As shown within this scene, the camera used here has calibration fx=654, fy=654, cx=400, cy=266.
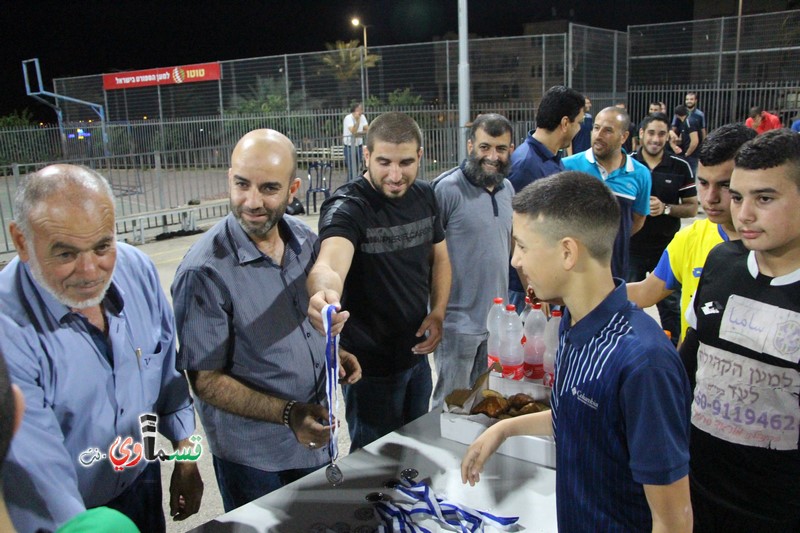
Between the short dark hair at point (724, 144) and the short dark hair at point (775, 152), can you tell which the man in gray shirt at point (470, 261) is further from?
the short dark hair at point (775, 152)

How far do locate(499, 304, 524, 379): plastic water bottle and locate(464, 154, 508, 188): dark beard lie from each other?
1.30m

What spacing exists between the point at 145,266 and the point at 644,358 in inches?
71.0

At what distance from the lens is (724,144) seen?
266cm

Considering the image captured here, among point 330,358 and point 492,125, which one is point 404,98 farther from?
point 330,358

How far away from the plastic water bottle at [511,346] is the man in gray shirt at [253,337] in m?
0.82

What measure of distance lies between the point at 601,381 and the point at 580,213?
0.44m

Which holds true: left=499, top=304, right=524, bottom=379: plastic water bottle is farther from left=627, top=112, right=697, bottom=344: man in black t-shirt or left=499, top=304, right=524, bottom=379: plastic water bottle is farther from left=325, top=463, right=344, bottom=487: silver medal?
left=627, top=112, right=697, bottom=344: man in black t-shirt

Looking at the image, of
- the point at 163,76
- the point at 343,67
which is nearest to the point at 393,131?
the point at 343,67

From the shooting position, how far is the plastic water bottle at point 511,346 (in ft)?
9.38

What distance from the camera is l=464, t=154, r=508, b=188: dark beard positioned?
4.16 m

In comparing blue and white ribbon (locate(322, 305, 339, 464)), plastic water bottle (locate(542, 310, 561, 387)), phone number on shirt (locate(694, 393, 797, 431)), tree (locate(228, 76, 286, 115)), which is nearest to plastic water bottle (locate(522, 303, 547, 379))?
plastic water bottle (locate(542, 310, 561, 387))

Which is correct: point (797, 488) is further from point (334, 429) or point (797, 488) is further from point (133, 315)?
point (133, 315)

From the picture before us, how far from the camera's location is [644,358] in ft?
5.13

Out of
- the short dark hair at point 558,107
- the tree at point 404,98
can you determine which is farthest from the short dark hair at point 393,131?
the tree at point 404,98
